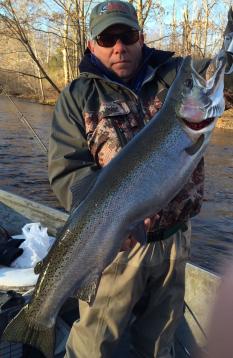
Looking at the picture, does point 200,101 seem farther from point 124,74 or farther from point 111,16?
point 111,16

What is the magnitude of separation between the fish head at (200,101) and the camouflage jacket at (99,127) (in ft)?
1.67

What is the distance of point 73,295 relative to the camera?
2623mm

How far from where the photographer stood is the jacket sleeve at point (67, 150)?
301 cm

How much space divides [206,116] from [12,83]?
45.6 metres

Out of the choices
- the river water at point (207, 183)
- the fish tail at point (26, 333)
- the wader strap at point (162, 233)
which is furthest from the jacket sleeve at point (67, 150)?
the river water at point (207, 183)

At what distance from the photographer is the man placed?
9.85 ft

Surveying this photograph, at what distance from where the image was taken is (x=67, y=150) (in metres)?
3.04

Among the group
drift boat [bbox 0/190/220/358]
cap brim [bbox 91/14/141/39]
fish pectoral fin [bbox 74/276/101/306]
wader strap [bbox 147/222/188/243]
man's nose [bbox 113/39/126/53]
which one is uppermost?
cap brim [bbox 91/14/141/39]

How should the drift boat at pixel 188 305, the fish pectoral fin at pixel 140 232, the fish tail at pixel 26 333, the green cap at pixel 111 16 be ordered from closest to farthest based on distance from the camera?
the fish pectoral fin at pixel 140 232 < the fish tail at pixel 26 333 < the green cap at pixel 111 16 < the drift boat at pixel 188 305

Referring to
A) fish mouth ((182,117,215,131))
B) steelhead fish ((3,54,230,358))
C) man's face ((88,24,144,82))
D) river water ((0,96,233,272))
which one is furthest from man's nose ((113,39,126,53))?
river water ((0,96,233,272))

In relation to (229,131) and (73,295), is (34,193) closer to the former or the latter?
(73,295)

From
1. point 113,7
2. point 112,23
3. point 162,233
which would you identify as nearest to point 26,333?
point 162,233

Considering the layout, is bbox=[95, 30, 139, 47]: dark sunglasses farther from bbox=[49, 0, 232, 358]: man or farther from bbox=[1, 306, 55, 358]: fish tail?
bbox=[1, 306, 55, 358]: fish tail

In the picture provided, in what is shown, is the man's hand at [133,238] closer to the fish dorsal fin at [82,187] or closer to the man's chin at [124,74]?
the fish dorsal fin at [82,187]
